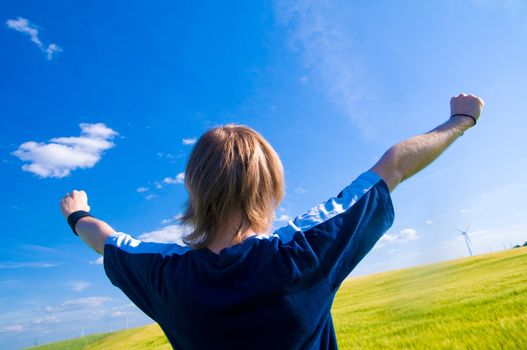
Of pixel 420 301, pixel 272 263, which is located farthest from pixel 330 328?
pixel 420 301

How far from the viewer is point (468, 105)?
5.29ft

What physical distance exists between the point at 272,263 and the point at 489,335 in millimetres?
2306

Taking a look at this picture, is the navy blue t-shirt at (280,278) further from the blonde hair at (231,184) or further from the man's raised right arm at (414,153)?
the blonde hair at (231,184)

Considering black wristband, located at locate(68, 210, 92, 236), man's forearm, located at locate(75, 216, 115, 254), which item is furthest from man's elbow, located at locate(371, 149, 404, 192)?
black wristband, located at locate(68, 210, 92, 236)

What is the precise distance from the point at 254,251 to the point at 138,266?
21.0 inches

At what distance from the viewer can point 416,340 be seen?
121 inches

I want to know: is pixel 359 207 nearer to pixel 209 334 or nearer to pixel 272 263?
pixel 272 263

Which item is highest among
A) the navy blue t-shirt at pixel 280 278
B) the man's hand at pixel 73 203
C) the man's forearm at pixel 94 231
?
the man's hand at pixel 73 203

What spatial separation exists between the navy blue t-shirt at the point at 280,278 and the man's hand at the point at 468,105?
57cm

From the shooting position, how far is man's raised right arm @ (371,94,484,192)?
139 centimetres

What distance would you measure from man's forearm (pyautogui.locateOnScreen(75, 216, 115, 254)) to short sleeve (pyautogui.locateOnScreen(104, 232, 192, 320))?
0.09m

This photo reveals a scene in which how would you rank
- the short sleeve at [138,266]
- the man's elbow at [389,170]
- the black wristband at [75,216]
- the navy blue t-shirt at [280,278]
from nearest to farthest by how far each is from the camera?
the navy blue t-shirt at [280,278], the man's elbow at [389,170], the short sleeve at [138,266], the black wristband at [75,216]

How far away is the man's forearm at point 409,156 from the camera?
1.39m

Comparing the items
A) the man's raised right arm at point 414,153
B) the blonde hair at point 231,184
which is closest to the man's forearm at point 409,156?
the man's raised right arm at point 414,153
